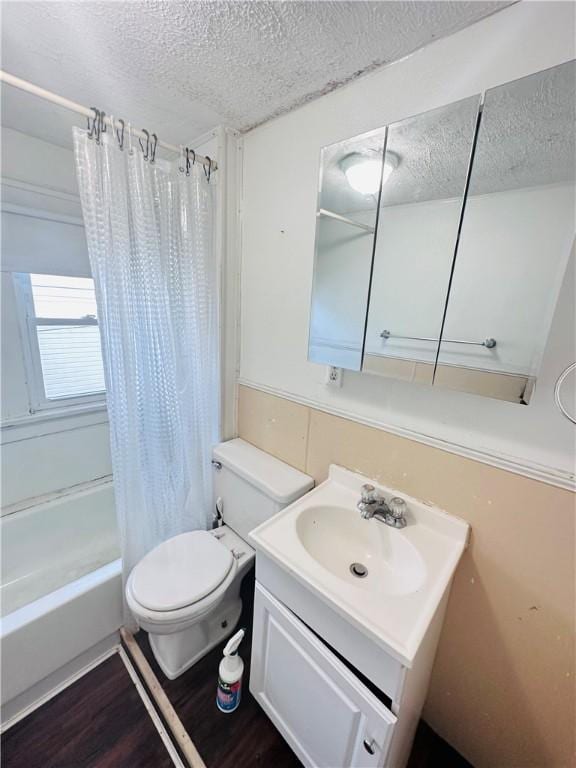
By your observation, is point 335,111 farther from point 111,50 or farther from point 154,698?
point 154,698

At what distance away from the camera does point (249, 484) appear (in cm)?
138

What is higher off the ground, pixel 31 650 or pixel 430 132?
pixel 430 132

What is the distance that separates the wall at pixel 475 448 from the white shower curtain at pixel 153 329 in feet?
1.30

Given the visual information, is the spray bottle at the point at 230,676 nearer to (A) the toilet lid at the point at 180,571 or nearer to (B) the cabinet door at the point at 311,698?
(B) the cabinet door at the point at 311,698

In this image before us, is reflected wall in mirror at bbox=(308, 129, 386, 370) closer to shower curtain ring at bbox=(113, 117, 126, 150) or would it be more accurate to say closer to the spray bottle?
shower curtain ring at bbox=(113, 117, 126, 150)

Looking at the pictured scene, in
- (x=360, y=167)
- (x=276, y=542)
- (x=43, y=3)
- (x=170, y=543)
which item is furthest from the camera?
(x=170, y=543)

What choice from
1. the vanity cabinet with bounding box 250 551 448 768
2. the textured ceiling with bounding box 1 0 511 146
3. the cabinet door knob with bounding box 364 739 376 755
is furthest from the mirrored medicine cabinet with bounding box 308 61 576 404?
the cabinet door knob with bounding box 364 739 376 755

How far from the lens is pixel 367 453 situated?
1.14 metres

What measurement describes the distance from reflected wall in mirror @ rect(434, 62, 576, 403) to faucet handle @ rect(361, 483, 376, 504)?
0.44 m

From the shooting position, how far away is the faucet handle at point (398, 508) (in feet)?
3.30

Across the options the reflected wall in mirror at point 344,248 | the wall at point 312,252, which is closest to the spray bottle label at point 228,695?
the wall at point 312,252

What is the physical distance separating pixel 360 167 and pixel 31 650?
2134 mm

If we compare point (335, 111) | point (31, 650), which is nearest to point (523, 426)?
point (335, 111)

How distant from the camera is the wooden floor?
40.7 inches
